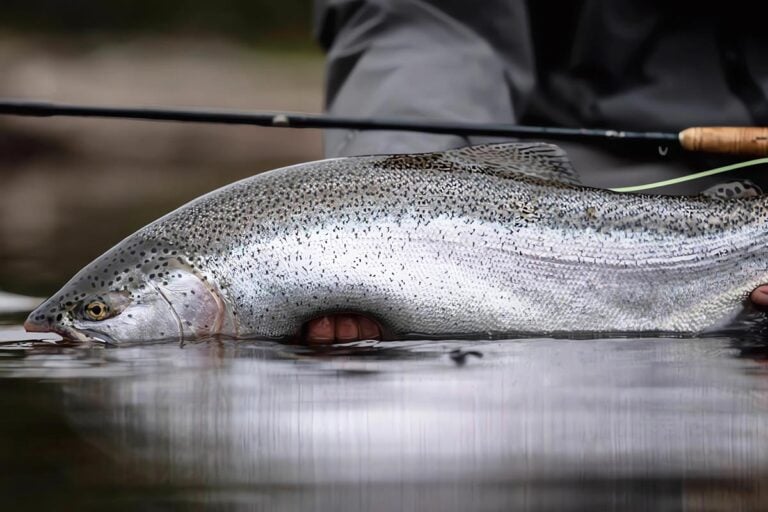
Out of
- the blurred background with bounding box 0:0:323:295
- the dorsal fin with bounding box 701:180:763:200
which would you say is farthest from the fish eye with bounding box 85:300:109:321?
the dorsal fin with bounding box 701:180:763:200

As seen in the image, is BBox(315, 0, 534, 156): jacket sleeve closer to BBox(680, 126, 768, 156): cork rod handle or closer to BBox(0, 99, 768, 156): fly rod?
BBox(0, 99, 768, 156): fly rod

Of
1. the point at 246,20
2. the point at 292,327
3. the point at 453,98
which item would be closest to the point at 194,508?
the point at 292,327

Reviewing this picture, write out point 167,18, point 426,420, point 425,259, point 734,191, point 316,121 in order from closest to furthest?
1. point 426,420
2. point 425,259
3. point 734,191
4. point 316,121
5. point 167,18

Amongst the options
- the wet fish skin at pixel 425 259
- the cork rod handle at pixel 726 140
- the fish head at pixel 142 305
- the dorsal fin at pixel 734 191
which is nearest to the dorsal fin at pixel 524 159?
the wet fish skin at pixel 425 259

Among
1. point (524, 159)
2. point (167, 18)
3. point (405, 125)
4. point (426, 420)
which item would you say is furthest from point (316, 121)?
point (167, 18)

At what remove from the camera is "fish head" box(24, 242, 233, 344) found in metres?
2.21

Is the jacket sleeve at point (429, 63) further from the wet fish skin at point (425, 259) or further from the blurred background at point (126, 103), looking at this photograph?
the blurred background at point (126, 103)

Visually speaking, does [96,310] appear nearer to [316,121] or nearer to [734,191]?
[316,121]

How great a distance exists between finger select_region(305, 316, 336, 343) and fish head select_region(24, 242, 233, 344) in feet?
0.46

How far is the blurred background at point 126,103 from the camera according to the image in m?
5.22

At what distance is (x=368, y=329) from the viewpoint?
7.39 ft

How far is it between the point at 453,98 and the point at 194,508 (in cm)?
208

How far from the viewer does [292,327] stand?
2.21 meters

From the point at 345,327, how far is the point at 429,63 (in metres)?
1.20
